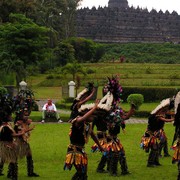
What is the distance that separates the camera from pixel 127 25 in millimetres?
80250

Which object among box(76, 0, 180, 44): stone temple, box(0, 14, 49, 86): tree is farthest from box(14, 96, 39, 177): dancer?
box(76, 0, 180, 44): stone temple

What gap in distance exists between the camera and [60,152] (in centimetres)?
1161

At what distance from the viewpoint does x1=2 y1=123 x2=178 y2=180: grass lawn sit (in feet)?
29.4

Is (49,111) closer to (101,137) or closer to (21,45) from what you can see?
(101,137)

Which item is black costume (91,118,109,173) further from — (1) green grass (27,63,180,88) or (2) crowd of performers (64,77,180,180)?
(1) green grass (27,63,180,88)

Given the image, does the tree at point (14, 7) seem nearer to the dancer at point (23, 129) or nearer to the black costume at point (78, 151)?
the dancer at point (23, 129)

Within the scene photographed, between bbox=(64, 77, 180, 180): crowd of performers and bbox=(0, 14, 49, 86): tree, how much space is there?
23506 millimetres

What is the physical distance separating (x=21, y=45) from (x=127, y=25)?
160ft

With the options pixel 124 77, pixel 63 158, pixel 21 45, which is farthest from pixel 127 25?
pixel 63 158

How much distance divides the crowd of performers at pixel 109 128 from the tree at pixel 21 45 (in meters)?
23.5

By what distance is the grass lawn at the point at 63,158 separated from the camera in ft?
29.4

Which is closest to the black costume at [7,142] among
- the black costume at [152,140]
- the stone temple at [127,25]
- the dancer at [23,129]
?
the dancer at [23,129]

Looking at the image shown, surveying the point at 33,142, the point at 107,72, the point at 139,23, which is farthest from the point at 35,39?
the point at 139,23

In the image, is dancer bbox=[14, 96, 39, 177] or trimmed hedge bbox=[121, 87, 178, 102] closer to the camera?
dancer bbox=[14, 96, 39, 177]
